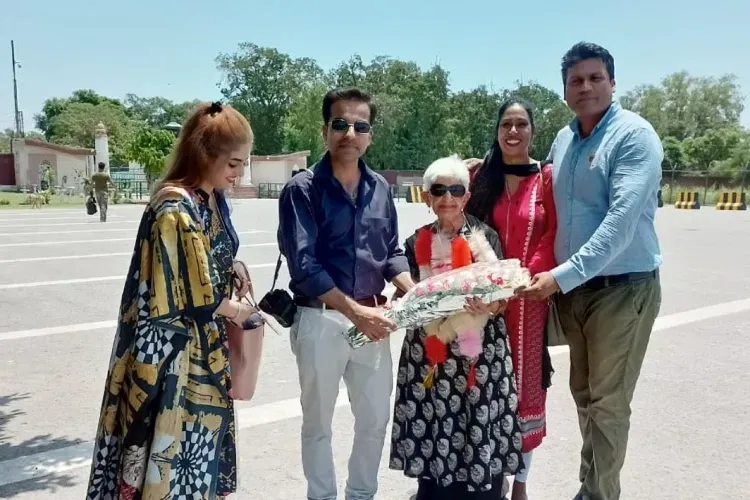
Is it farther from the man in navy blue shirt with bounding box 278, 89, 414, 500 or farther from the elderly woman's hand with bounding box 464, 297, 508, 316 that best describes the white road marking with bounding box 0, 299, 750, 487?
the elderly woman's hand with bounding box 464, 297, 508, 316

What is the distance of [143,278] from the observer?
2447 millimetres

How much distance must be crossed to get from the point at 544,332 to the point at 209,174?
1870 millimetres

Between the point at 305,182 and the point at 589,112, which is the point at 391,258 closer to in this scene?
the point at 305,182

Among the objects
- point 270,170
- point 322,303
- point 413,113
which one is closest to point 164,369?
point 322,303

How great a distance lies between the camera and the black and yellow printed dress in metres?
2.42

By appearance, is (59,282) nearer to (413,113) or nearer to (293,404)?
(293,404)

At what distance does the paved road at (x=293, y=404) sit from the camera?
367 cm

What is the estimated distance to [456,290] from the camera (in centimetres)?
282

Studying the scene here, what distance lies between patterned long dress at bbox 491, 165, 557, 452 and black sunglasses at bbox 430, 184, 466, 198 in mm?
334

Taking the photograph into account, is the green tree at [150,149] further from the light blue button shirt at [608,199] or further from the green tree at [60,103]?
the green tree at [60,103]

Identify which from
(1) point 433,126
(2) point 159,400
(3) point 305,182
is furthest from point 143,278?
(1) point 433,126

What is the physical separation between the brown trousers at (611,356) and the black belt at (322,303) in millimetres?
1020

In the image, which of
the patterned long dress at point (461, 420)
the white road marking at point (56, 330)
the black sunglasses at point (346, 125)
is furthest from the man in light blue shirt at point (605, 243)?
the white road marking at point (56, 330)

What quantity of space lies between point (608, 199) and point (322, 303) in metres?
1.46
